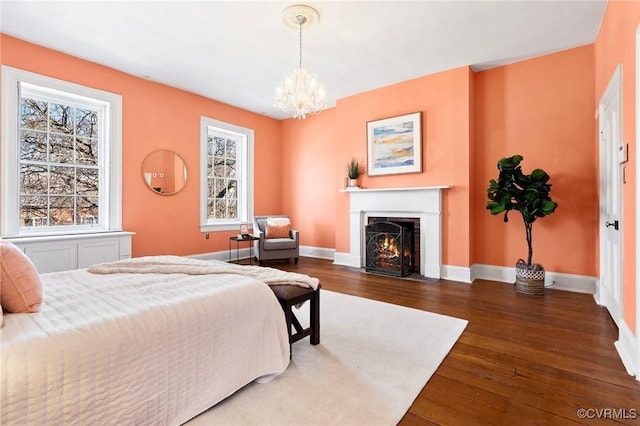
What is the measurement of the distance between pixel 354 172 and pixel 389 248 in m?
1.47

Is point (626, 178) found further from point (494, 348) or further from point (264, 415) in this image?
point (264, 415)

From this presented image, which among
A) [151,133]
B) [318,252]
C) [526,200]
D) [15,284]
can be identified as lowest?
[318,252]

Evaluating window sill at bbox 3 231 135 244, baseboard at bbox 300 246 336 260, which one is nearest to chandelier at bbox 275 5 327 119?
window sill at bbox 3 231 135 244

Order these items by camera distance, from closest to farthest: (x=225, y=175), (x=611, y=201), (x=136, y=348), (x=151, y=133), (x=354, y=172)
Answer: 1. (x=136, y=348)
2. (x=611, y=201)
3. (x=151, y=133)
4. (x=354, y=172)
5. (x=225, y=175)

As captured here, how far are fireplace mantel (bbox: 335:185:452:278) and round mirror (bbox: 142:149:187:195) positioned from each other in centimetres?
291

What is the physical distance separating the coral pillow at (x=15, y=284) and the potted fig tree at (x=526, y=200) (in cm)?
424

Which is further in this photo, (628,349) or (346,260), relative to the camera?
(346,260)

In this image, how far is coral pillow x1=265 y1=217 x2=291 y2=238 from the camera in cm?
557

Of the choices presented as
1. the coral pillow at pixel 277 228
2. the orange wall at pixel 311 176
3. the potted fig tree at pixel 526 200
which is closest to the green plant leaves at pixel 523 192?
the potted fig tree at pixel 526 200

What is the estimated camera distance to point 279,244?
538cm

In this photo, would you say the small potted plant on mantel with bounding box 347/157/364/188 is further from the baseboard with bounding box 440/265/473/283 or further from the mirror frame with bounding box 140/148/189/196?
the mirror frame with bounding box 140/148/189/196

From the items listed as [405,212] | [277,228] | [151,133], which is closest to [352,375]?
[405,212]

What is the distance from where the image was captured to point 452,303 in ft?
10.8

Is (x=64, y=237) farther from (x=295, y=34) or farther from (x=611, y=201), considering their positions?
(x=611, y=201)
